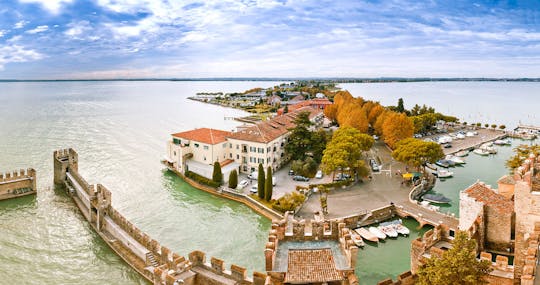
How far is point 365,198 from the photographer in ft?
115

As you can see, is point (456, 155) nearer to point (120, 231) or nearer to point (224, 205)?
point (224, 205)

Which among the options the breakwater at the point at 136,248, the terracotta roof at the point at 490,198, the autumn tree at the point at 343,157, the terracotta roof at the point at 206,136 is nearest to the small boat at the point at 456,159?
the autumn tree at the point at 343,157

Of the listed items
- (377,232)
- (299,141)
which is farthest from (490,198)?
(299,141)

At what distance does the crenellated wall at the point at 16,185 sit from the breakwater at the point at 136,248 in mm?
2956

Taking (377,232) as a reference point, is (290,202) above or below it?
above

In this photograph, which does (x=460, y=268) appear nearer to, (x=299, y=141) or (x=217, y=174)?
(x=217, y=174)

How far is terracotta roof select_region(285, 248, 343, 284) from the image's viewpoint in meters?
11.4

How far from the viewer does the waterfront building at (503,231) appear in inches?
567

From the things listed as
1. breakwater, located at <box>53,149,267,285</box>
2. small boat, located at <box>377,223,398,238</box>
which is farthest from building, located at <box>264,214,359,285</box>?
small boat, located at <box>377,223,398,238</box>

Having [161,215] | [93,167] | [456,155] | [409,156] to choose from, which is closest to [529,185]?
[409,156]

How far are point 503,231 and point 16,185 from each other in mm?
39549

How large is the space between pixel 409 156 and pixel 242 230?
21308 millimetres

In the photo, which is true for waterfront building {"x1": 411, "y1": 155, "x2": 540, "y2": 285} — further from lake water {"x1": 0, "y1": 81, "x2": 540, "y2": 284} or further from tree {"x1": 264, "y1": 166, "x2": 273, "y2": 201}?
tree {"x1": 264, "y1": 166, "x2": 273, "y2": 201}

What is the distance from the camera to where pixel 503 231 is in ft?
68.1
